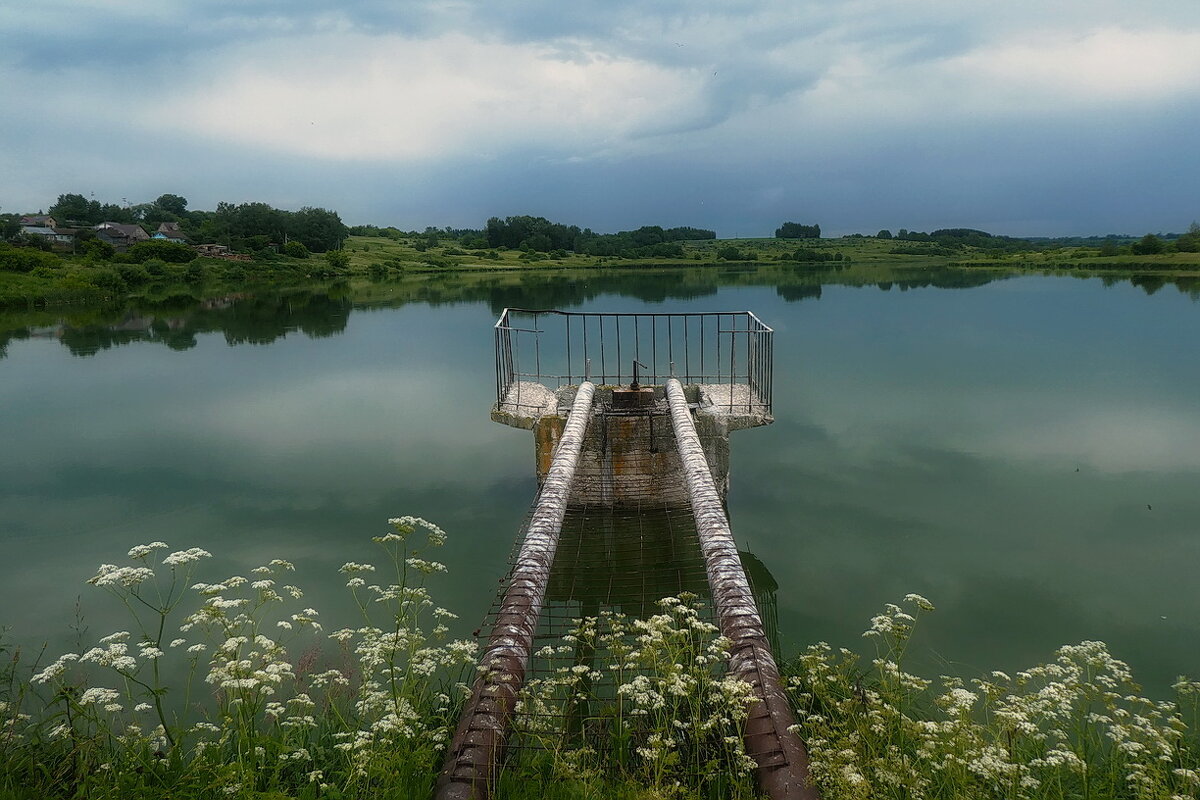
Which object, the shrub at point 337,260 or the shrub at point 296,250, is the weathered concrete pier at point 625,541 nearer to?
the shrub at point 337,260

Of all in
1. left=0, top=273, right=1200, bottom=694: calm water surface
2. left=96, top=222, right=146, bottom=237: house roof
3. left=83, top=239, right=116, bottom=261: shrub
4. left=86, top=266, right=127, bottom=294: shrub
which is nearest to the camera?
left=0, top=273, right=1200, bottom=694: calm water surface

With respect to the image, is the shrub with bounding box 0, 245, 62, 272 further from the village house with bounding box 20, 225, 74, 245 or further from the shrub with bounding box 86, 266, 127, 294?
the village house with bounding box 20, 225, 74, 245

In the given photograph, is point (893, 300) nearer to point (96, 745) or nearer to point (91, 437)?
point (91, 437)

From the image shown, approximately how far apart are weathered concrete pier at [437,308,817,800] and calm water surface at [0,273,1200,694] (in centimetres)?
108

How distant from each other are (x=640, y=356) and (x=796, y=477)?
12939 millimetres

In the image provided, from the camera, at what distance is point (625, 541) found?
10328mm

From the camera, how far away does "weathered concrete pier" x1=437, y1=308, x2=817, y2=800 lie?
367 cm

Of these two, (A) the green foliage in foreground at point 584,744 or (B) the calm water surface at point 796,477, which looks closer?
(A) the green foliage in foreground at point 584,744

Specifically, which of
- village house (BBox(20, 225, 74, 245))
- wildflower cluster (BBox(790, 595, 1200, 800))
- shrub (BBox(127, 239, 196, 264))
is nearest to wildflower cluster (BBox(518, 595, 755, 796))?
wildflower cluster (BBox(790, 595, 1200, 800))

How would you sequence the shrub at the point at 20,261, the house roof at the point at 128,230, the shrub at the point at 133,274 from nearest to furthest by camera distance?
1. the shrub at the point at 20,261
2. the shrub at the point at 133,274
3. the house roof at the point at 128,230

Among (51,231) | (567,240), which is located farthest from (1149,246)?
(51,231)

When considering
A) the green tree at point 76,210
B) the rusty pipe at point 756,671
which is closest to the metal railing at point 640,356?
the rusty pipe at point 756,671

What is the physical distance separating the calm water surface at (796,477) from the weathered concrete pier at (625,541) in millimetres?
1077

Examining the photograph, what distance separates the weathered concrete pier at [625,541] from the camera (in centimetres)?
367
